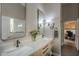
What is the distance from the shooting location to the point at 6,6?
1856 millimetres

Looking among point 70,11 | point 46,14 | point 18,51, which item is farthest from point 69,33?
point 18,51

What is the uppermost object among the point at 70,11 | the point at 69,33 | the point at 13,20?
the point at 70,11

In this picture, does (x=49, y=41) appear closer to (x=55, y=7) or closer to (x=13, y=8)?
(x=55, y=7)

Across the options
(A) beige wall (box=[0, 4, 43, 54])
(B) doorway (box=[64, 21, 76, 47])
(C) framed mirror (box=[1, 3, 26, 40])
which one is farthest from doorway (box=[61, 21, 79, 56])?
(C) framed mirror (box=[1, 3, 26, 40])

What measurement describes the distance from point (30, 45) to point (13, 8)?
2.04 ft

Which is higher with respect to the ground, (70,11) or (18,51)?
(70,11)

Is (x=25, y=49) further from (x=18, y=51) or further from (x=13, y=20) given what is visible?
(x=13, y=20)

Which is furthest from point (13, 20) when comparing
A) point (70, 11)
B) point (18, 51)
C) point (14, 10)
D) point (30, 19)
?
point (70, 11)

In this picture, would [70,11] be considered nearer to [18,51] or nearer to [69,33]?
[69,33]

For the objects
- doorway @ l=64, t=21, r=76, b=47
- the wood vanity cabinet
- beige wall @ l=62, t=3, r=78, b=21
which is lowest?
the wood vanity cabinet

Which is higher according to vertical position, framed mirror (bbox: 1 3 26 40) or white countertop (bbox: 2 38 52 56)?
framed mirror (bbox: 1 3 26 40)

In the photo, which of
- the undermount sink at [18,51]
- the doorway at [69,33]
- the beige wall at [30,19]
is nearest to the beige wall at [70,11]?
the doorway at [69,33]

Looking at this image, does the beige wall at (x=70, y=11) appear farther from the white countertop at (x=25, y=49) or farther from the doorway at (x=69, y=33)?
the white countertop at (x=25, y=49)

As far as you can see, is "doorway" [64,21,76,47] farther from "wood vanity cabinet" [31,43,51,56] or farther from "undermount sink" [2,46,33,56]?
"undermount sink" [2,46,33,56]
